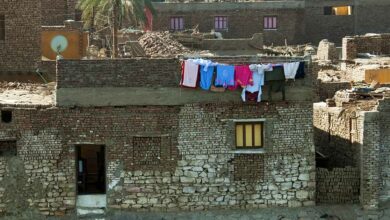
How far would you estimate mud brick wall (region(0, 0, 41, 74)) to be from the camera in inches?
1236

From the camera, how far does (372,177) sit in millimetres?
25062

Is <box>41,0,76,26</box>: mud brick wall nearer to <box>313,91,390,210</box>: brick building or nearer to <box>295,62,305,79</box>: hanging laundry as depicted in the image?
<box>313,91,390,210</box>: brick building

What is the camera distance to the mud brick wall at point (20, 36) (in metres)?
31.4

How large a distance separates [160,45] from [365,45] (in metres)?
10.1

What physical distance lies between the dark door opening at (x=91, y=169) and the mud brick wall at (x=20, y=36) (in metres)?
6.58

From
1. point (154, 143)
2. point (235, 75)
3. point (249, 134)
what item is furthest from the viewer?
point (249, 134)

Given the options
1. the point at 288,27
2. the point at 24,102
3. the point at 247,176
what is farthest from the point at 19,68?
the point at 288,27

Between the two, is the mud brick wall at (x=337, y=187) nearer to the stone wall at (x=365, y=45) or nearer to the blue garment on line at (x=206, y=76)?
the blue garment on line at (x=206, y=76)

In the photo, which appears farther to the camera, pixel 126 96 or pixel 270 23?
pixel 270 23

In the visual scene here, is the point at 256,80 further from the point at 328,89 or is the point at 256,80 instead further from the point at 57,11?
the point at 57,11

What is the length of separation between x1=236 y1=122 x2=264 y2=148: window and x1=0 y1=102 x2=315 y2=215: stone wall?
Answer: 0.21m

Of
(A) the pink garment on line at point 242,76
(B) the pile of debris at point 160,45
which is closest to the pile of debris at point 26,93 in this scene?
(A) the pink garment on line at point 242,76

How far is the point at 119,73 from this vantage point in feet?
80.3

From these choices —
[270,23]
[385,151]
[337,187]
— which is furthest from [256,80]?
[270,23]
